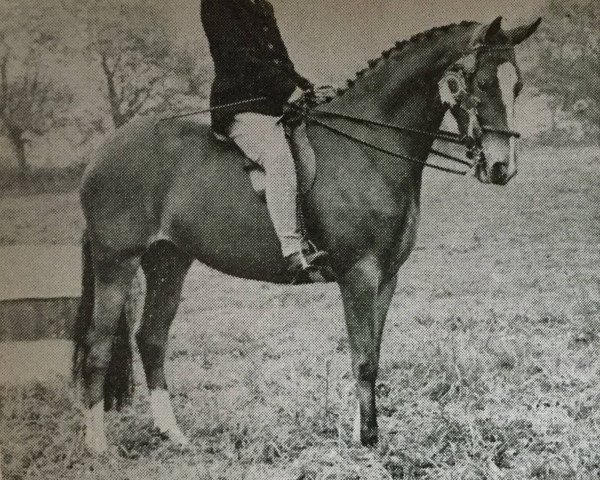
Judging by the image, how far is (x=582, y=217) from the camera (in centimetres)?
295

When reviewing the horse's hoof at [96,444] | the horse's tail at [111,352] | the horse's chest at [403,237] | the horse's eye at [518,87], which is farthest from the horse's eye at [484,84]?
the horse's hoof at [96,444]

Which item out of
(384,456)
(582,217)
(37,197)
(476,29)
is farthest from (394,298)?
(37,197)

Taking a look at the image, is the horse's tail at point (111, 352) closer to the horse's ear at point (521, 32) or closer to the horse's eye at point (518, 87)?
the horse's eye at point (518, 87)

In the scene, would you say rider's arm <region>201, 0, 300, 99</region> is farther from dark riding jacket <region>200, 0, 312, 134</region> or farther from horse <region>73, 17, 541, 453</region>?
horse <region>73, 17, 541, 453</region>

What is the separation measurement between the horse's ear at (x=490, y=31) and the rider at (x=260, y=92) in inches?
29.7

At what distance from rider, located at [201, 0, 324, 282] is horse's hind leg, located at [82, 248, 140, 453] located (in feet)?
2.30

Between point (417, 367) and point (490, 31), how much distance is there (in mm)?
1438

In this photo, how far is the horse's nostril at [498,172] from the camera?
103 inches

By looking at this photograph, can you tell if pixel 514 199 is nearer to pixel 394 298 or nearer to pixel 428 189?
pixel 428 189

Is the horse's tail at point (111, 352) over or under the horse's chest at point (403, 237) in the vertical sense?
under

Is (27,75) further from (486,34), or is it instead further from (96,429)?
(486,34)

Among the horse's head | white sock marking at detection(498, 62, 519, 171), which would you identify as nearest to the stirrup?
the horse's head

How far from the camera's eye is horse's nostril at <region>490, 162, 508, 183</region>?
A: 103 inches

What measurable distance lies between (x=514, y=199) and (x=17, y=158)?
7.42ft
